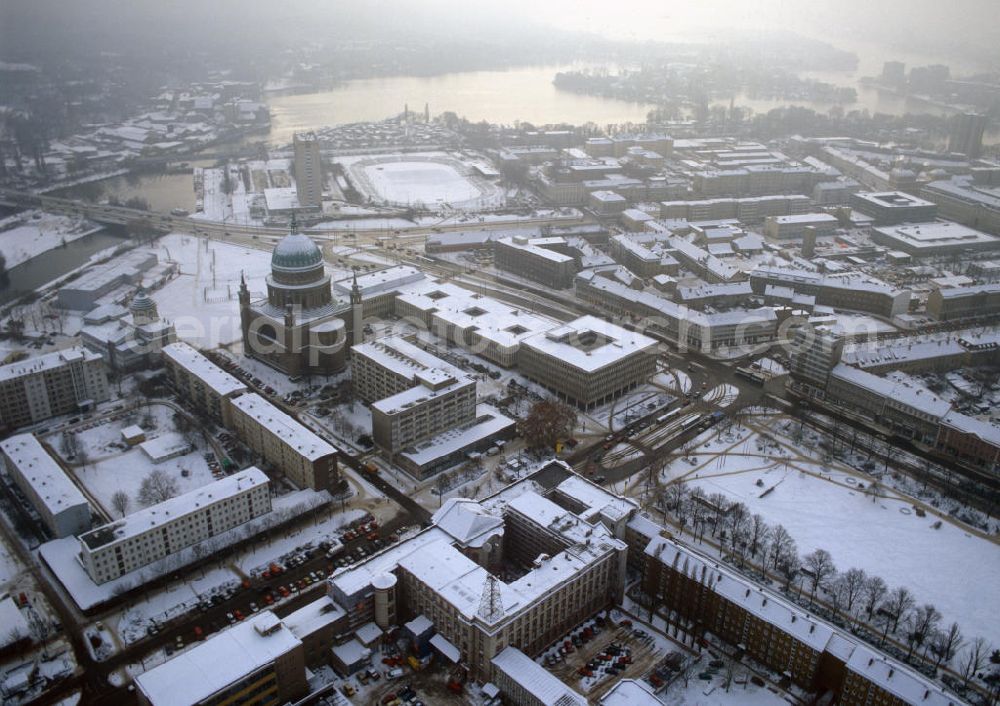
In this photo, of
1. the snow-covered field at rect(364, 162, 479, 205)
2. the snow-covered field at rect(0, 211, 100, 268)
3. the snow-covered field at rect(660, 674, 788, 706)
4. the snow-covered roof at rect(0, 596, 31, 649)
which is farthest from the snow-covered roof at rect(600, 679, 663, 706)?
the snow-covered field at rect(364, 162, 479, 205)

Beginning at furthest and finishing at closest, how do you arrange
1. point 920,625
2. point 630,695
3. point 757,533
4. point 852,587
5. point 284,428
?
point 284,428 < point 757,533 < point 852,587 < point 920,625 < point 630,695

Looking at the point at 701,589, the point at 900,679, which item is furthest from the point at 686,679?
the point at 900,679

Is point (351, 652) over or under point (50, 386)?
under

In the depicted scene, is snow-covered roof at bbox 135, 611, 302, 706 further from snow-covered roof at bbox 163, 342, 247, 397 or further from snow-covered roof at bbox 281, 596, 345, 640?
snow-covered roof at bbox 163, 342, 247, 397

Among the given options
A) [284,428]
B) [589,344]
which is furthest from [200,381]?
[589,344]

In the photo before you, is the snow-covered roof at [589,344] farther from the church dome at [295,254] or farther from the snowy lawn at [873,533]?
the church dome at [295,254]

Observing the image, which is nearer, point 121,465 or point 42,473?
point 42,473

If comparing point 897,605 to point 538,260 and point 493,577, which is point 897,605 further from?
point 538,260
